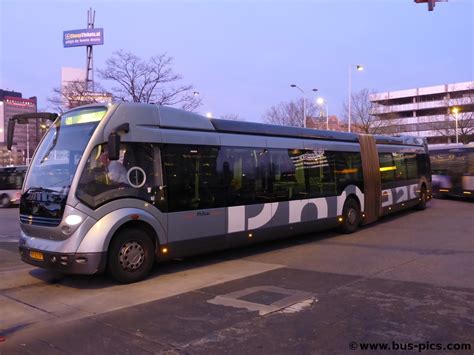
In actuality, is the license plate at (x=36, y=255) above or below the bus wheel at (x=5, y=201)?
above

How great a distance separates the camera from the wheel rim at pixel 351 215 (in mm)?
13914

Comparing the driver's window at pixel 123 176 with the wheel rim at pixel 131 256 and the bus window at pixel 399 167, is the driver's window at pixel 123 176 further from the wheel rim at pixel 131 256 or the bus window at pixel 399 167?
the bus window at pixel 399 167

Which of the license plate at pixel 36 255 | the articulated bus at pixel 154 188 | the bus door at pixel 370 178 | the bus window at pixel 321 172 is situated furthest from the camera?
the bus door at pixel 370 178

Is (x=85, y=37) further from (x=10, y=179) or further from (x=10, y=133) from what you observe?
(x=10, y=133)

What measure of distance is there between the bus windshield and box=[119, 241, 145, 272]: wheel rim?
4.47 feet

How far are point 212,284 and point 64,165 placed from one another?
3174mm

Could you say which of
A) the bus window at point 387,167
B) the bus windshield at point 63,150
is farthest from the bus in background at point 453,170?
the bus windshield at point 63,150

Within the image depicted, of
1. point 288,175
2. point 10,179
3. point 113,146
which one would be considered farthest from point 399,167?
point 10,179

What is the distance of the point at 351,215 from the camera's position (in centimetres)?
1404

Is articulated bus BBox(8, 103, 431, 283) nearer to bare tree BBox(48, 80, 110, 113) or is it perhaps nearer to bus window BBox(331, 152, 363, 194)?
bus window BBox(331, 152, 363, 194)

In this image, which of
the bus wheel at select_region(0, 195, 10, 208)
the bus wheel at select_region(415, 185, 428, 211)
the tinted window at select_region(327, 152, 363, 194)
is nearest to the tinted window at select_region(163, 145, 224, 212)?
the tinted window at select_region(327, 152, 363, 194)

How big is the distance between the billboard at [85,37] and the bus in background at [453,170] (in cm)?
3207

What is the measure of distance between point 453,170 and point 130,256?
21310 mm

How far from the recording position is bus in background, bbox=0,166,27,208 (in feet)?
97.9
